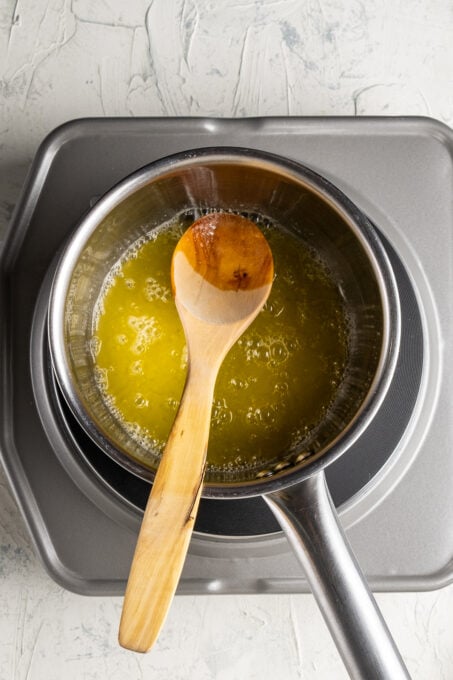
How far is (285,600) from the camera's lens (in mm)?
781

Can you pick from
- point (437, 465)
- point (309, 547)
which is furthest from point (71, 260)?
point (437, 465)

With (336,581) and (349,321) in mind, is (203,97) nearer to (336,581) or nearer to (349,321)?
(349,321)

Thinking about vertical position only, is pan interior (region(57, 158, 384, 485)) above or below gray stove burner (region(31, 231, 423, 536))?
above

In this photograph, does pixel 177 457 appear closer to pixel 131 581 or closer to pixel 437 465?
pixel 131 581

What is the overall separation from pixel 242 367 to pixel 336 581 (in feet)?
0.67

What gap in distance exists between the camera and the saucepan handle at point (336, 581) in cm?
54

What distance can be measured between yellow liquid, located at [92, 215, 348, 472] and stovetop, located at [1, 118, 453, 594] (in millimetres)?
82

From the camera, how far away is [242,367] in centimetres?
67

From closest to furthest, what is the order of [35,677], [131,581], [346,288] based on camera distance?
[131,581] < [346,288] < [35,677]

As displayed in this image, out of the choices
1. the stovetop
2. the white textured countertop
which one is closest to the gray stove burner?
the stovetop

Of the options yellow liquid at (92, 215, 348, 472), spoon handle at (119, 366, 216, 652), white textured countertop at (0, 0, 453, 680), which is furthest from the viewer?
white textured countertop at (0, 0, 453, 680)

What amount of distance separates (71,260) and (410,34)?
49 cm

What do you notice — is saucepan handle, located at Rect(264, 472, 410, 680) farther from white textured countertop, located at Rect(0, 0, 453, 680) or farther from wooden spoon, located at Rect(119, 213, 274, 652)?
white textured countertop, located at Rect(0, 0, 453, 680)

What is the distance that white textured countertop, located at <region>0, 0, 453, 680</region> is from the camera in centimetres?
78
